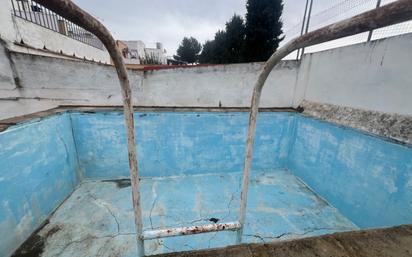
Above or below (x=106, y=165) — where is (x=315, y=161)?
above

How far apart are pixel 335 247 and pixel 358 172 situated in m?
2.23

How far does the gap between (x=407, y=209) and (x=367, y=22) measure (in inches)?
91.4

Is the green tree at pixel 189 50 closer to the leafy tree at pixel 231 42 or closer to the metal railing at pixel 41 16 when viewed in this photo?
the leafy tree at pixel 231 42

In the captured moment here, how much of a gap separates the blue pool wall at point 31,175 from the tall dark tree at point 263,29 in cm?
1137

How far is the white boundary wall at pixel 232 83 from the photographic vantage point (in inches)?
91.7

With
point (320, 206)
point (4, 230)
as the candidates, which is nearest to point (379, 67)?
point (320, 206)

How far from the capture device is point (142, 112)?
330cm

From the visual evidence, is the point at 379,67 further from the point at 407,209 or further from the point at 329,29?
the point at 329,29

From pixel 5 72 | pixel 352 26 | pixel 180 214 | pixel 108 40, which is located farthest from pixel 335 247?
pixel 5 72

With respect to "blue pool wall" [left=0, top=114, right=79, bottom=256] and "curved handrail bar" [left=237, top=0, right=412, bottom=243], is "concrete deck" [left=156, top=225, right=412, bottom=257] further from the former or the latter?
"blue pool wall" [left=0, top=114, right=79, bottom=256]

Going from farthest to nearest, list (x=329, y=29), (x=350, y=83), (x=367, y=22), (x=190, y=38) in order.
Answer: (x=190, y=38) < (x=350, y=83) < (x=329, y=29) < (x=367, y=22)

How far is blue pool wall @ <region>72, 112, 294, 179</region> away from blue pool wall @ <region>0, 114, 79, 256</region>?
1.33 ft

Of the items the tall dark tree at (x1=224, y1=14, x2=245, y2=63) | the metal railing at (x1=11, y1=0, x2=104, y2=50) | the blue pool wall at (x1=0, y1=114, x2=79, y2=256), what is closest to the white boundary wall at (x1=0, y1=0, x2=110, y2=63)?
the metal railing at (x1=11, y1=0, x2=104, y2=50)

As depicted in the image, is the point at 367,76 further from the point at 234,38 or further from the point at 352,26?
the point at 234,38
